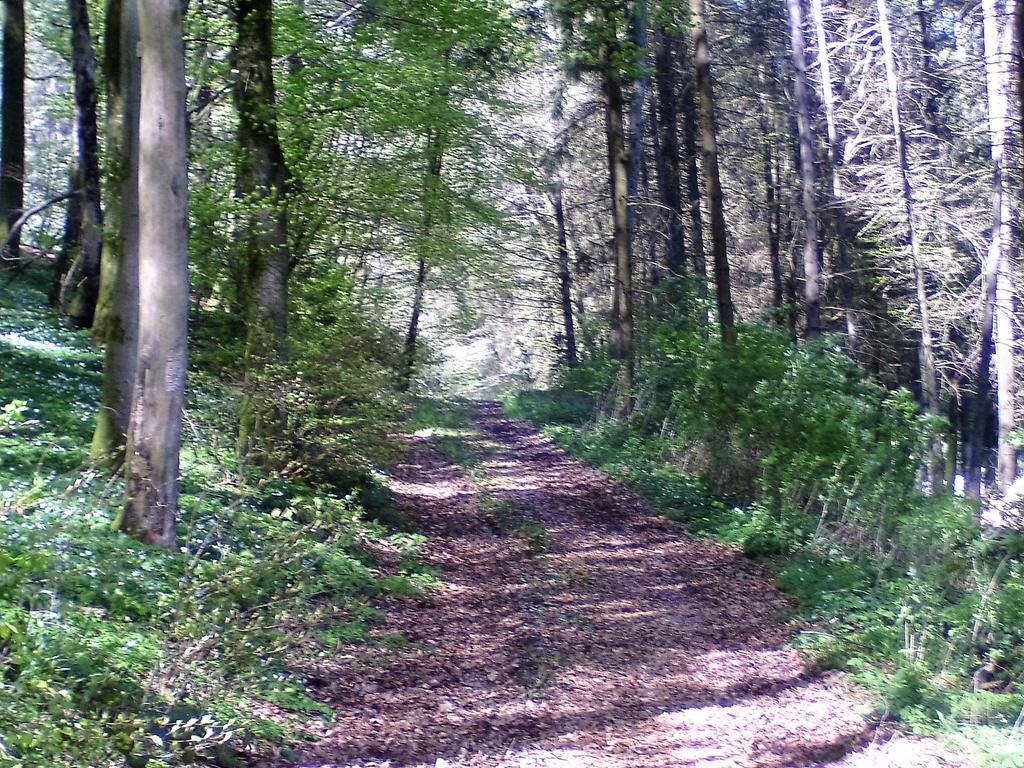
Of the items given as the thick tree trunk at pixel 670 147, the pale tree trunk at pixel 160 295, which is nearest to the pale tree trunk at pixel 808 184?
the thick tree trunk at pixel 670 147

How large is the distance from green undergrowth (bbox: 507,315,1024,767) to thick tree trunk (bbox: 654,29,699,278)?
5755mm

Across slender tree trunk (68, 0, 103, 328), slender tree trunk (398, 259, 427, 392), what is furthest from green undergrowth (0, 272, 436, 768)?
slender tree trunk (68, 0, 103, 328)

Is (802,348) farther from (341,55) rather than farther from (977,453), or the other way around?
(977,453)

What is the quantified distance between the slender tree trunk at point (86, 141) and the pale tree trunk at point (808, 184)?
1380 centimetres

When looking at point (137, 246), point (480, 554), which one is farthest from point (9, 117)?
point (480, 554)

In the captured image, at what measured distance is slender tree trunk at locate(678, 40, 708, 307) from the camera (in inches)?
834

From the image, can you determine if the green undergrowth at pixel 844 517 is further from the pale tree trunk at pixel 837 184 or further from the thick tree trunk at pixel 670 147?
the pale tree trunk at pixel 837 184

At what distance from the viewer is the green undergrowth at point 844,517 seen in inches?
261

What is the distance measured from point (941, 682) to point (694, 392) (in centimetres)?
836

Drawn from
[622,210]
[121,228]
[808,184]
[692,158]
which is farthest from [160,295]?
[692,158]

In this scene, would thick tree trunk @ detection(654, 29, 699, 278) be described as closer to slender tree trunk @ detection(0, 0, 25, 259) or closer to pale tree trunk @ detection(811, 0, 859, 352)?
pale tree trunk @ detection(811, 0, 859, 352)

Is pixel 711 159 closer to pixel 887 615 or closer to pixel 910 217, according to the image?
pixel 910 217

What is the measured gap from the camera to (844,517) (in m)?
10.3

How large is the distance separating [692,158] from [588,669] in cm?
1925
